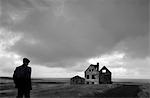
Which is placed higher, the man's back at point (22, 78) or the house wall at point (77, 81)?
the man's back at point (22, 78)

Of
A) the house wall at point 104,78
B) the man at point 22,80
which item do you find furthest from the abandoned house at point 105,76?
the man at point 22,80

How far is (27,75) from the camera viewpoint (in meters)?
10.6

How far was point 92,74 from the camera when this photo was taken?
2891 inches

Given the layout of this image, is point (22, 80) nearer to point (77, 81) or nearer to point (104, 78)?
point (104, 78)

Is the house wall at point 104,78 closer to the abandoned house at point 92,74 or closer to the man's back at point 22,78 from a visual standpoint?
the abandoned house at point 92,74

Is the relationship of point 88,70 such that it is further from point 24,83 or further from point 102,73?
point 24,83

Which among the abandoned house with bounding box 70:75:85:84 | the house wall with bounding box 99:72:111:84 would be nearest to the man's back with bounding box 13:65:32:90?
the house wall with bounding box 99:72:111:84

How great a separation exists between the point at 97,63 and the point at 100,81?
6.68m

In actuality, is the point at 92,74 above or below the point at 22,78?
below

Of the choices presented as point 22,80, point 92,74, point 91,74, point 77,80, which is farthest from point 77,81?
point 22,80

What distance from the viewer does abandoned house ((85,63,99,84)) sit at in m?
72.5

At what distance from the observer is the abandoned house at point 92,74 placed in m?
72.5

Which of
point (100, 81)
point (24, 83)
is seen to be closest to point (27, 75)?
point (24, 83)

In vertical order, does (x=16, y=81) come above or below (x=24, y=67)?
below
